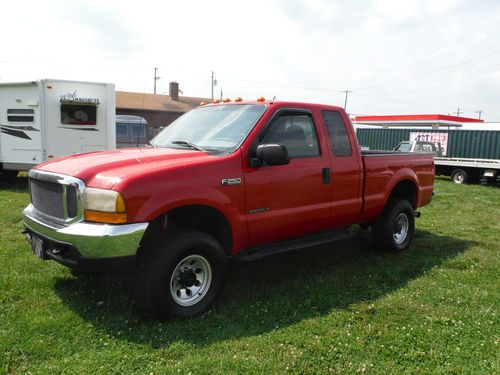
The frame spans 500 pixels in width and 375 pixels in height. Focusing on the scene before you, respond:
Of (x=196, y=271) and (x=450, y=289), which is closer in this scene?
(x=196, y=271)

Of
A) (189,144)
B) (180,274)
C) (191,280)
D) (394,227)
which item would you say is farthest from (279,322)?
(394,227)

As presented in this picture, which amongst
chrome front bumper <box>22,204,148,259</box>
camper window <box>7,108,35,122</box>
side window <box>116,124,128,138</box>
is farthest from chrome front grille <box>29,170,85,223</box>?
side window <box>116,124,128,138</box>

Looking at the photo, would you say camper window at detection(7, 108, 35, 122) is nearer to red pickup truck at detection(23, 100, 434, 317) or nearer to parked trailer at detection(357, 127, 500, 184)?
red pickup truck at detection(23, 100, 434, 317)

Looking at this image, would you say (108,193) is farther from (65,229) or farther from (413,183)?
(413,183)

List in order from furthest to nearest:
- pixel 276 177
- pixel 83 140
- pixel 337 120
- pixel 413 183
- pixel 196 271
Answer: pixel 83 140
pixel 413 183
pixel 337 120
pixel 276 177
pixel 196 271

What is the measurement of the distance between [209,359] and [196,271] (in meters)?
0.93

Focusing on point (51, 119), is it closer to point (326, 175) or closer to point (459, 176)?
point (326, 175)

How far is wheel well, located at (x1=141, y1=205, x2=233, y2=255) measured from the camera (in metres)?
3.88

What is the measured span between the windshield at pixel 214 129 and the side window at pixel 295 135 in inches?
9.0

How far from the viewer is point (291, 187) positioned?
4.52 metres

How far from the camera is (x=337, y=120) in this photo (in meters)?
5.32

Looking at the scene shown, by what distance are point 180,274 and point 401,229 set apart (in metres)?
3.82

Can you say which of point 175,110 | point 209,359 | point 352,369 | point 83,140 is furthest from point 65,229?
point 175,110

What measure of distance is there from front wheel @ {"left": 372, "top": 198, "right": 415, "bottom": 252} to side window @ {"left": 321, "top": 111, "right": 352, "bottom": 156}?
4.31 ft
